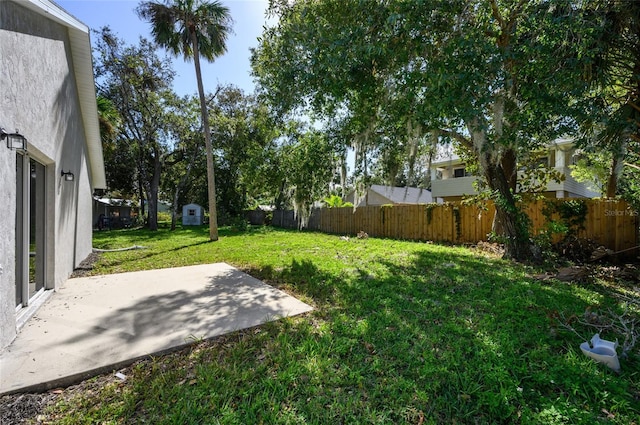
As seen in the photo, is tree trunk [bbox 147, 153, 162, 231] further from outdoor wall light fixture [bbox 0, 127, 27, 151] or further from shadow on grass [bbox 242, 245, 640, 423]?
outdoor wall light fixture [bbox 0, 127, 27, 151]

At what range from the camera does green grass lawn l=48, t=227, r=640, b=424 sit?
1858 mm

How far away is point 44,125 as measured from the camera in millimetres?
3611

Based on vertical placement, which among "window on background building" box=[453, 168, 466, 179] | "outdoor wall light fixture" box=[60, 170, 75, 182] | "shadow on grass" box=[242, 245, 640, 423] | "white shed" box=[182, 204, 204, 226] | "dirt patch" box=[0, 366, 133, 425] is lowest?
"dirt patch" box=[0, 366, 133, 425]

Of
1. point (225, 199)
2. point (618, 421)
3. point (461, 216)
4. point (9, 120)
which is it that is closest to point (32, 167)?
point (9, 120)

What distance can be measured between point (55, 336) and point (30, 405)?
1038 millimetres

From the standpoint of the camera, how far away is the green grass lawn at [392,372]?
6.10 feet

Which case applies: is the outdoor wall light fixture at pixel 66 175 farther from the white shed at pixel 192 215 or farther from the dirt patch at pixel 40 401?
the white shed at pixel 192 215

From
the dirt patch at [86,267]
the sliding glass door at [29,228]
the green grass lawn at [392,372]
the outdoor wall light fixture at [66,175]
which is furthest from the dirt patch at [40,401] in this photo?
the dirt patch at [86,267]

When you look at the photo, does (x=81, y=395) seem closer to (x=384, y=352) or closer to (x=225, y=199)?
(x=384, y=352)

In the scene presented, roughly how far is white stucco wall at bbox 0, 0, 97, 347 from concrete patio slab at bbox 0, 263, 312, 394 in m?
0.36

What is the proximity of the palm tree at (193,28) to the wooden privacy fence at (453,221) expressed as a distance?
19.3ft

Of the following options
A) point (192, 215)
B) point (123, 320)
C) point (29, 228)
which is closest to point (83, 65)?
point (29, 228)

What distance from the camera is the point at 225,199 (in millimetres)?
20891

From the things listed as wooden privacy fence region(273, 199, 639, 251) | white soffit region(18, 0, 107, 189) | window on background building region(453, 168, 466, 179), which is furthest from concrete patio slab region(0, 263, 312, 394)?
window on background building region(453, 168, 466, 179)
